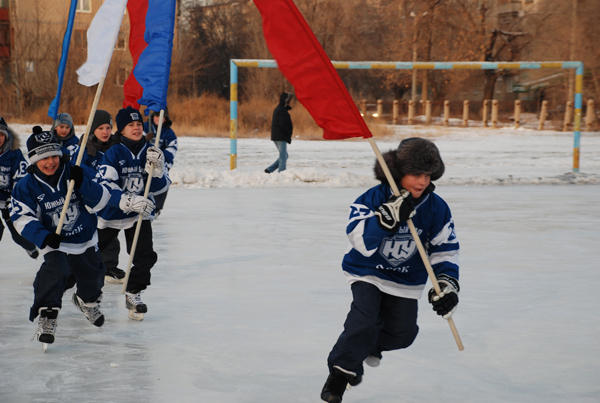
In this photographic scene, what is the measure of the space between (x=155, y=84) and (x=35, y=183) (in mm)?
1549

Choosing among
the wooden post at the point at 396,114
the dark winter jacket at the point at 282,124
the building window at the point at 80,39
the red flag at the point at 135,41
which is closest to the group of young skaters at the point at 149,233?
the red flag at the point at 135,41

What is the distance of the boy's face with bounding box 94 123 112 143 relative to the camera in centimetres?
574

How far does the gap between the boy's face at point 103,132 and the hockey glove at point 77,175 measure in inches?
75.8

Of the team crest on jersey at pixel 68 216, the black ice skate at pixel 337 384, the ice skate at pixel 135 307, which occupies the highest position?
the team crest on jersey at pixel 68 216

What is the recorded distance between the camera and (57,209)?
3.90m

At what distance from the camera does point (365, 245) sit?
2863mm

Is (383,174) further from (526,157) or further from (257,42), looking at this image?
(257,42)

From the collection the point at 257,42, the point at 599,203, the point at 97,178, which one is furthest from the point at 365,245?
the point at 257,42

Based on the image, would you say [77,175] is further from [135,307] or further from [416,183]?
[416,183]

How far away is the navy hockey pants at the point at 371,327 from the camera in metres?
2.91

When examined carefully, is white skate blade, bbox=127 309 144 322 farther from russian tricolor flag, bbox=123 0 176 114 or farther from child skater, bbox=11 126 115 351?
russian tricolor flag, bbox=123 0 176 114

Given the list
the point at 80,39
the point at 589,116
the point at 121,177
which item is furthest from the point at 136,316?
the point at 80,39

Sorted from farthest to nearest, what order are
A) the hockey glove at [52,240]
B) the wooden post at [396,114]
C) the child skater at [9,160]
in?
1. the wooden post at [396,114]
2. the child skater at [9,160]
3. the hockey glove at [52,240]

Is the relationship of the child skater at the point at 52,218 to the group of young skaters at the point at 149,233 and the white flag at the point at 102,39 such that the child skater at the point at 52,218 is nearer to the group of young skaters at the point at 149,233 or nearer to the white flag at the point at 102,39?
the group of young skaters at the point at 149,233
